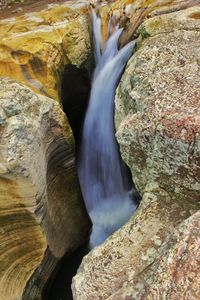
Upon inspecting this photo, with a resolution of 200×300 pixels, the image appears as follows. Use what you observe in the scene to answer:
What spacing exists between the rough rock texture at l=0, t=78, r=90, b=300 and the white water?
100 centimetres

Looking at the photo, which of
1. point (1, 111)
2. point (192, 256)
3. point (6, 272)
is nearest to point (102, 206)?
point (6, 272)

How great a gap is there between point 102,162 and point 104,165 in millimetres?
77

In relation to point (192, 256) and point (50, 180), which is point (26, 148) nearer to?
point (50, 180)

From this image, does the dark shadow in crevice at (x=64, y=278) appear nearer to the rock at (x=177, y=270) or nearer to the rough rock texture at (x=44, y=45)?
the rough rock texture at (x=44, y=45)

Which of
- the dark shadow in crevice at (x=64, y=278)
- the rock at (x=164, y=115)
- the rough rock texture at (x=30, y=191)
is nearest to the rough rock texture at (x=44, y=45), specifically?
the rough rock texture at (x=30, y=191)

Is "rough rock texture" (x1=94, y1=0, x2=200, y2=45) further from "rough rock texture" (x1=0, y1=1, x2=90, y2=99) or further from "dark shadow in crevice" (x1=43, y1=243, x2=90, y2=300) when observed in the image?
"dark shadow in crevice" (x1=43, y1=243, x2=90, y2=300)

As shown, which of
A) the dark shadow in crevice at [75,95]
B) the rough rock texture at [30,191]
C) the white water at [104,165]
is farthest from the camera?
the dark shadow in crevice at [75,95]

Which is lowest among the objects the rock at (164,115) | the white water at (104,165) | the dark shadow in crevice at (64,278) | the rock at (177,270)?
the dark shadow in crevice at (64,278)

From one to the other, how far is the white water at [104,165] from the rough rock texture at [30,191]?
1.00 metres

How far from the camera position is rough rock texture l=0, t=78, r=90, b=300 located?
535 centimetres

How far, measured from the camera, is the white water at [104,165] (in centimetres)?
758

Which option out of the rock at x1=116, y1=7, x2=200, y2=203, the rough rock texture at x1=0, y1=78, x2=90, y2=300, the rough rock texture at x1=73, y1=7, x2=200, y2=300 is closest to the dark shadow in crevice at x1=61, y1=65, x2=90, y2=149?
the rough rock texture at x1=0, y1=78, x2=90, y2=300

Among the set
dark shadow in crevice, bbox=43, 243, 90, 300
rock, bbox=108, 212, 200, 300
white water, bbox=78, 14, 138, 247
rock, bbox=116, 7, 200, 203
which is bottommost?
dark shadow in crevice, bbox=43, 243, 90, 300

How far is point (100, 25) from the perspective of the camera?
10.2 m
